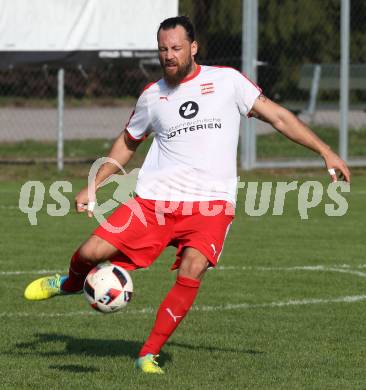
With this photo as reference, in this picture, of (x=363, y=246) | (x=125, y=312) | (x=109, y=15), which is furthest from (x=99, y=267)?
(x=109, y=15)

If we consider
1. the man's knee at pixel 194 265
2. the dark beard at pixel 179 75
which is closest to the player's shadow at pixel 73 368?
the man's knee at pixel 194 265

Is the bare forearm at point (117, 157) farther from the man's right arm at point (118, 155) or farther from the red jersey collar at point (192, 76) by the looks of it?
the red jersey collar at point (192, 76)

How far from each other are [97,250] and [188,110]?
39.7 inches

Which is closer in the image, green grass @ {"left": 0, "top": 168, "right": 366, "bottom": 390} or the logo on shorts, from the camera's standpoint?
green grass @ {"left": 0, "top": 168, "right": 366, "bottom": 390}

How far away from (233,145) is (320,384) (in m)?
1.57

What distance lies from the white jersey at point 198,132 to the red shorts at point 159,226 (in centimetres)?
6

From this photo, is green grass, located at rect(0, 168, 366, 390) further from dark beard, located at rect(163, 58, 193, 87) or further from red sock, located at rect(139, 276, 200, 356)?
dark beard, located at rect(163, 58, 193, 87)

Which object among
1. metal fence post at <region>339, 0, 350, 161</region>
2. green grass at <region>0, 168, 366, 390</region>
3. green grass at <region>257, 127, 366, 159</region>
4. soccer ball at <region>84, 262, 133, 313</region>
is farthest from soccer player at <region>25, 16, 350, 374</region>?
green grass at <region>257, 127, 366, 159</region>

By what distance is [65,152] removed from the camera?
24734 millimetres

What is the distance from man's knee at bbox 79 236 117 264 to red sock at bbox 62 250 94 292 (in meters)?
0.11

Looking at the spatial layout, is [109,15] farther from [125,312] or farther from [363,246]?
[125,312]

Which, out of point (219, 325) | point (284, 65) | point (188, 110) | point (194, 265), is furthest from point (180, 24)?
point (284, 65)

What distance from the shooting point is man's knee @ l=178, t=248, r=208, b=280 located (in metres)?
7.35

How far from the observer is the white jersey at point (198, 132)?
7.53m
